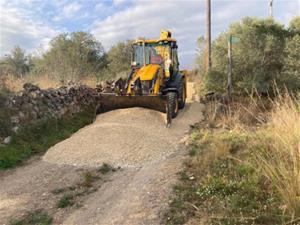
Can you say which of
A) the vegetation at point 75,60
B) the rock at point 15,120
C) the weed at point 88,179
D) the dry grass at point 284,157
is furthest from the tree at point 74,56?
the dry grass at point 284,157

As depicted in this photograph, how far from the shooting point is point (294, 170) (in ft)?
12.5

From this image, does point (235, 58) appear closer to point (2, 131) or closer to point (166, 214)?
point (2, 131)

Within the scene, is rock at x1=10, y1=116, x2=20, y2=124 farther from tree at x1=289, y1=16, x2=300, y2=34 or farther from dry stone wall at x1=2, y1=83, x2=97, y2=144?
tree at x1=289, y1=16, x2=300, y2=34

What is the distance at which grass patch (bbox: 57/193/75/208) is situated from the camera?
197 inches

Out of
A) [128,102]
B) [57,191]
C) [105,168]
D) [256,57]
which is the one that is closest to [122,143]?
[105,168]

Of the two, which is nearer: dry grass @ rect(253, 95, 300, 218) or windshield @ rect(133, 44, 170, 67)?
dry grass @ rect(253, 95, 300, 218)

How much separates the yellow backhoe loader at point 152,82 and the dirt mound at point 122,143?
742 mm

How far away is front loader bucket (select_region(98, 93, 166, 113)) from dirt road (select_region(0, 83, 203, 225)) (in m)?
0.89

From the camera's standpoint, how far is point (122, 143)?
760 cm

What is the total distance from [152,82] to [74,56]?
38.9ft

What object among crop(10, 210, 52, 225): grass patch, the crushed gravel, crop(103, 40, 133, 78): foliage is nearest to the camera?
crop(10, 210, 52, 225): grass patch

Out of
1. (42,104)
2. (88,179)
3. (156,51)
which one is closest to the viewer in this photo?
(88,179)

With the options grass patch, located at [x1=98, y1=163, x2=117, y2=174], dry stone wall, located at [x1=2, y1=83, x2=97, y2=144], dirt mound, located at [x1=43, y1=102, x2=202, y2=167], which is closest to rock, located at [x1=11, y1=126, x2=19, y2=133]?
dry stone wall, located at [x1=2, y1=83, x2=97, y2=144]

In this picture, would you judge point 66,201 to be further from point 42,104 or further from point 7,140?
point 42,104
